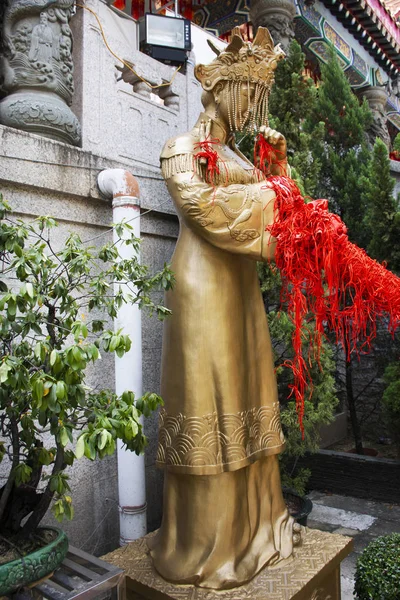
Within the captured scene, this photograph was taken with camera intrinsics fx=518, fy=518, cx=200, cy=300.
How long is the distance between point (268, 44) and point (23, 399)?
2122 millimetres

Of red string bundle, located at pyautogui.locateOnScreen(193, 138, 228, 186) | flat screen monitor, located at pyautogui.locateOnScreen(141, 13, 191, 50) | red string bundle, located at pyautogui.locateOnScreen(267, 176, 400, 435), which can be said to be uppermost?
flat screen monitor, located at pyautogui.locateOnScreen(141, 13, 191, 50)

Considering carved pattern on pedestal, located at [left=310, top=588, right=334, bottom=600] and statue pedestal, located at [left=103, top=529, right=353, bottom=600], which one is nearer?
statue pedestal, located at [left=103, top=529, right=353, bottom=600]

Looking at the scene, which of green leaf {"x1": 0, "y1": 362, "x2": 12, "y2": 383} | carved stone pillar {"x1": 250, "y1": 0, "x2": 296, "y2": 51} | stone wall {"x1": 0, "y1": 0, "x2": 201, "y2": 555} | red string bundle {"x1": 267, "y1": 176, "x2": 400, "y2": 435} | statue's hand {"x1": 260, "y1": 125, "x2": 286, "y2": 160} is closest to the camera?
green leaf {"x1": 0, "y1": 362, "x2": 12, "y2": 383}

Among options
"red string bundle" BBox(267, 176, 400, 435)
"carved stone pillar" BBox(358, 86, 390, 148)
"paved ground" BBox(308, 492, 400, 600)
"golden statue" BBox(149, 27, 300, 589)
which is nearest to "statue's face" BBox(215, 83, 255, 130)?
"golden statue" BBox(149, 27, 300, 589)

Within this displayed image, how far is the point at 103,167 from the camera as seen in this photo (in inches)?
132

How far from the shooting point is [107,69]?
3.70m

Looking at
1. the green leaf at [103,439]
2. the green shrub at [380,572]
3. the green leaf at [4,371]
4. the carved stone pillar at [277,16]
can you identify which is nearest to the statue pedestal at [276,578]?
the green shrub at [380,572]

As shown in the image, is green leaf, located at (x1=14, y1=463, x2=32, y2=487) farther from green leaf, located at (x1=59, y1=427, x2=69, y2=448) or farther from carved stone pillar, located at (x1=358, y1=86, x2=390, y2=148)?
carved stone pillar, located at (x1=358, y1=86, x2=390, y2=148)

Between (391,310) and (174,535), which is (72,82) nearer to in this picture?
(391,310)

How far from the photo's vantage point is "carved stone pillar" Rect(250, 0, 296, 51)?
267 inches

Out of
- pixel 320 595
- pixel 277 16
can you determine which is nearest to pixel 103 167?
pixel 320 595

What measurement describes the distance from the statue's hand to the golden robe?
0.23 meters

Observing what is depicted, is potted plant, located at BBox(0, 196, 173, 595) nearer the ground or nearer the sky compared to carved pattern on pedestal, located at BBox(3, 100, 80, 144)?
nearer the ground

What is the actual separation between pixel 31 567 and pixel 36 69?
2.76 metres
